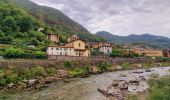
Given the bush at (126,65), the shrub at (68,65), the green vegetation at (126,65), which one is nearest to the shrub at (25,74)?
the shrub at (68,65)

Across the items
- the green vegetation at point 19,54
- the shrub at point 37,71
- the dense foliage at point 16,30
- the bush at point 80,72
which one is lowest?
the bush at point 80,72

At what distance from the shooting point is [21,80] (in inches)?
2277

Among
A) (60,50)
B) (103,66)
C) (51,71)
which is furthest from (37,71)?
(60,50)

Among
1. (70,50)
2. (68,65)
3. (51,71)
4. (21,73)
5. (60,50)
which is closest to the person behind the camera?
(21,73)

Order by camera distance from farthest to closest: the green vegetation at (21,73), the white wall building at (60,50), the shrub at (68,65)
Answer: the white wall building at (60,50), the shrub at (68,65), the green vegetation at (21,73)

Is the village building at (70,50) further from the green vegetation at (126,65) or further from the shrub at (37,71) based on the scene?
the shrub at (37,71)

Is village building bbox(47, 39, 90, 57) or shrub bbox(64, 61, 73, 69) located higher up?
village building bbox(47, 39, 90, 57)

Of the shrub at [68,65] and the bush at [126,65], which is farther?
the bush at [126,65]

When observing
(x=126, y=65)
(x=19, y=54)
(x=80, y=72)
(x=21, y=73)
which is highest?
(x=19, y=54)

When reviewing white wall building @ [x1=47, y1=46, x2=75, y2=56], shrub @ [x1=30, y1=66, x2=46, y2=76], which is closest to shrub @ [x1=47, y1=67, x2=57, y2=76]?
shrub @ [x1=30, y1=66, x2=46, y2=76]

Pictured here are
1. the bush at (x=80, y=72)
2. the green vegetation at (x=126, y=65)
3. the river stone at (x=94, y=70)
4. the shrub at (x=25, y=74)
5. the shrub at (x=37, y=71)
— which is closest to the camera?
the shrub at (x=25, y=74)

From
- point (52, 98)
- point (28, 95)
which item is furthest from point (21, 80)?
point (52, 98)

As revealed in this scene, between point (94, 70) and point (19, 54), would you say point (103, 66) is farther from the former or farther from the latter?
point (19, 54)

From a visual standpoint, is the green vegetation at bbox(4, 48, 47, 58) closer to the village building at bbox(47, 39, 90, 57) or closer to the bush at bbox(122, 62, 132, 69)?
the village building at bbox(47, 39, 90, 57)
